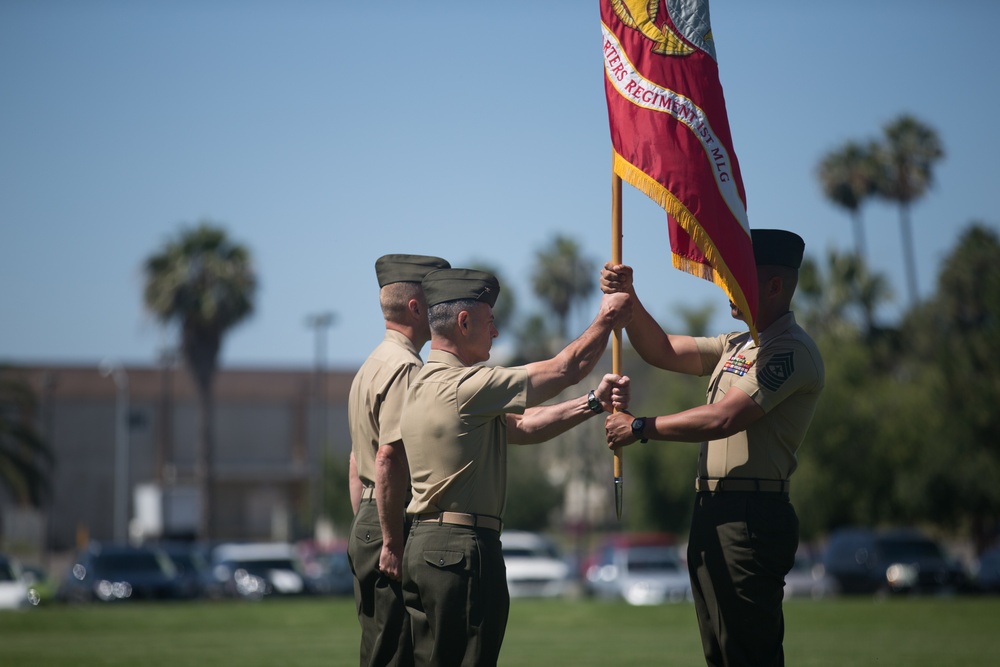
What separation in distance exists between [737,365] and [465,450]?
4.85 feet

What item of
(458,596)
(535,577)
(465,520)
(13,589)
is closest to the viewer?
(458,596)

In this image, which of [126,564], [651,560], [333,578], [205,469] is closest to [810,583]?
[651,560]

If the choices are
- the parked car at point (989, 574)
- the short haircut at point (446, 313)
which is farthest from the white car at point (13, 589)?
the short haircut at point (446, 313)

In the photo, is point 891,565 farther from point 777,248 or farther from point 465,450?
point 465,450

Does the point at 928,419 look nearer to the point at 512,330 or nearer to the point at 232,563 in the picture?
the point at 232,563

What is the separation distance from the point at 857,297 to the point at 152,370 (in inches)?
1516

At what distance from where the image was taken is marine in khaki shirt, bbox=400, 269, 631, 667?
6.21m

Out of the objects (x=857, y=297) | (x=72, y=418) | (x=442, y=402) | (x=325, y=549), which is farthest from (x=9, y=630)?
(x=72, y=418)

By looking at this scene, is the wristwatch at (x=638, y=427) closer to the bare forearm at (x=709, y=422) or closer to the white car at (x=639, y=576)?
the bare forearm at (x=709, y=422)

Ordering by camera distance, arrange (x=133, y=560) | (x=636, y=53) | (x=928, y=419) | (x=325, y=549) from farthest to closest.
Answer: (x=325, y=549), (x=928, y=419), (x=133, y=560), (x=636, y=53)

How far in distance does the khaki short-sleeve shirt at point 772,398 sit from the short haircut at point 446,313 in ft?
4.39

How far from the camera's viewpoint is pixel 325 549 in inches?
2016

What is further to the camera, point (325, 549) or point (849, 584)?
point (325, 549)

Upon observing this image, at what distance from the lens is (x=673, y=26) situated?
707cm
